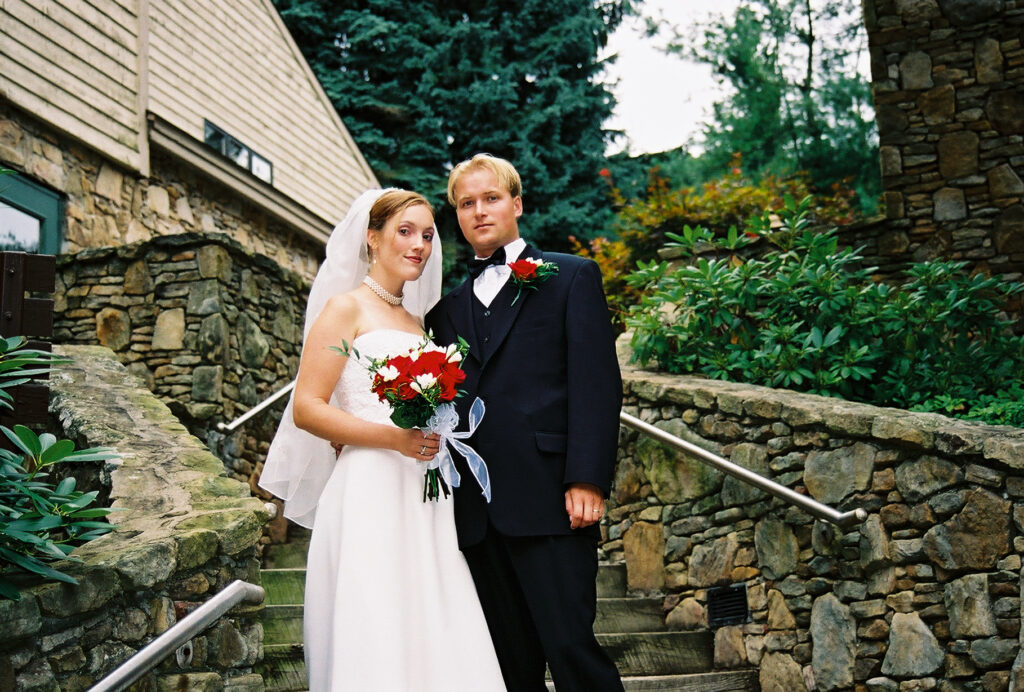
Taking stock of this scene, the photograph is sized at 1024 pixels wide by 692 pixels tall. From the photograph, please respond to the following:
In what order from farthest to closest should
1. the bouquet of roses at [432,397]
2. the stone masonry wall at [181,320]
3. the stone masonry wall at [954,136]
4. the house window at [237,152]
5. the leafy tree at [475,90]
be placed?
1. the leafy tree at [475,90]
2. the house window at [237,152]
3. the stone masonry wall at [954,136]
4. the stone masonry wall at [181,320]
5. the bouquet of roses at [432,397]

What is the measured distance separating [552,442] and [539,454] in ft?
0.16

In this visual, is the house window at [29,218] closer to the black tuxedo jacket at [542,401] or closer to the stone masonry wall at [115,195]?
the stone masonry wall at [115,195]

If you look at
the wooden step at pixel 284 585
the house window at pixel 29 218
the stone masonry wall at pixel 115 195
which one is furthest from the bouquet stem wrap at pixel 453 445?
the house window at pixel 29 218

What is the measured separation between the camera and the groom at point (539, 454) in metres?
2.50

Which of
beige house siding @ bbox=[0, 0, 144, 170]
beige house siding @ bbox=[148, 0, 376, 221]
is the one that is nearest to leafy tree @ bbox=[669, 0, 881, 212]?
beige house siding @ bbox=[148, 0, 376, 221]

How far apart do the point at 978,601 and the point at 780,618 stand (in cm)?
88

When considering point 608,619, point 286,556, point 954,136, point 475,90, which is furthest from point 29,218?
point 475,90

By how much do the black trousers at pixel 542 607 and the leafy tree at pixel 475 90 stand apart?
515 inches

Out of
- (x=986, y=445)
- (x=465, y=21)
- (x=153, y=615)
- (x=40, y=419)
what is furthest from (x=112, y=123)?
(x=465, y=21)

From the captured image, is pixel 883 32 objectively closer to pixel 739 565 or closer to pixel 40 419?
pixel 739 565

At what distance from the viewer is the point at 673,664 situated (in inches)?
173

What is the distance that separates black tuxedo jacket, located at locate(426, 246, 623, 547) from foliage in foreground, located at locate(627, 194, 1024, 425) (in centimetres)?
260

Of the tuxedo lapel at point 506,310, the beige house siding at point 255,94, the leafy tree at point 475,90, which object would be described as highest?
the leafy tree at point 475,90

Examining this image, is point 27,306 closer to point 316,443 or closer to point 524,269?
point 316,443
